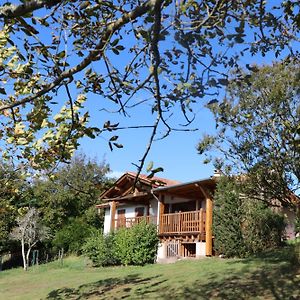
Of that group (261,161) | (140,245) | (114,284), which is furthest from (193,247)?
(261,161)

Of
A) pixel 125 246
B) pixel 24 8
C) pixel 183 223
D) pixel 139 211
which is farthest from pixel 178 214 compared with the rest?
pixel 24 8

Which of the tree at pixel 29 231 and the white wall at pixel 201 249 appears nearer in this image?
the white wall at pixel 201 249

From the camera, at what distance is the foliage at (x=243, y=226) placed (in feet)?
59.2

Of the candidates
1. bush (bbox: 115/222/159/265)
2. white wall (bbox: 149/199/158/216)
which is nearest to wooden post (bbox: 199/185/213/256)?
bush (bbox: 115/222/159/265)

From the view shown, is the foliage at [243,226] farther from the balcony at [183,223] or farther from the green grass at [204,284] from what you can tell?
the balcony at [183,223]

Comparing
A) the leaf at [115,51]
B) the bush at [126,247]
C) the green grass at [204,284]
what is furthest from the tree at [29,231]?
the leaf at [115,51]

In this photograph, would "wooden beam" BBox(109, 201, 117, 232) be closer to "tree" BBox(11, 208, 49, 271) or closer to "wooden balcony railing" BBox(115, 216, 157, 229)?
"wooden balcony railing" BBox(115, 216, 157, 229)

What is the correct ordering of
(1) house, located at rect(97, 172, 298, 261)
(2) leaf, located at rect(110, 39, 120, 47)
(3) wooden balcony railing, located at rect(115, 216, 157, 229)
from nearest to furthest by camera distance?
(2) leaf, located at rect(110, 39, 120, 47) → (1) house, located at rect(97, 172, 298, 261) → (3) wooden balcony railing, located at rect(115, 216, 157, 229)

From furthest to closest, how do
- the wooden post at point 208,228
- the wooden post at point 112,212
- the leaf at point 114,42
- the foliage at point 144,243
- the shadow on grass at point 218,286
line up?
the wooden post at point 112,212 < the foliage at point 144,243 < the wooden post at point 208,228 < the shadow on grass at point 218,286 < the leaf at point 114,42

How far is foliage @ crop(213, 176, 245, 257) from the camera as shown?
18.1 m

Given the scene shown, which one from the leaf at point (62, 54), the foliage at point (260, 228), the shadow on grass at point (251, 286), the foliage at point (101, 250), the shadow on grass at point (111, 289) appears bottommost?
the shadow on grass at point (111, 289)

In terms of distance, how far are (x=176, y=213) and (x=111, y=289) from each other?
1118 cm

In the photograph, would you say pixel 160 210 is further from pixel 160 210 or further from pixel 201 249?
pixel 201 249

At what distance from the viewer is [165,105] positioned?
419 cm
